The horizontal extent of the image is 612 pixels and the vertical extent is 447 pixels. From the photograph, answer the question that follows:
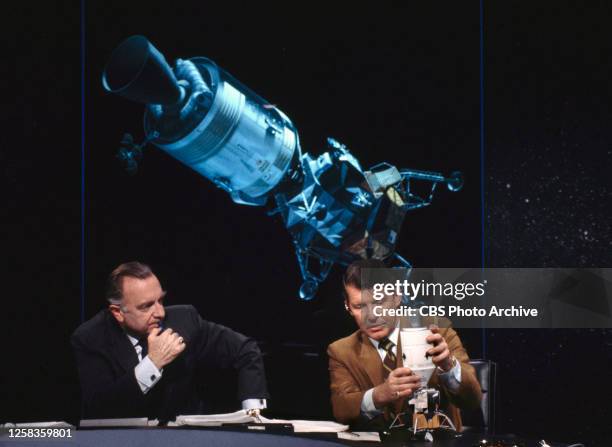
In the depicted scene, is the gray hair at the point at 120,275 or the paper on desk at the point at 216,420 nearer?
the paper on desk at the point at 216,420

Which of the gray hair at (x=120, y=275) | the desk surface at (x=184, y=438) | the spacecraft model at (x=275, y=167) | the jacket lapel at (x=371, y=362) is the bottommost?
the desk surface at (x=184, y=438)

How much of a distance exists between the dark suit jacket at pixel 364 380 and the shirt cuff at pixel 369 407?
0.02 meters

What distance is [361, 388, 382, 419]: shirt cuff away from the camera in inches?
118

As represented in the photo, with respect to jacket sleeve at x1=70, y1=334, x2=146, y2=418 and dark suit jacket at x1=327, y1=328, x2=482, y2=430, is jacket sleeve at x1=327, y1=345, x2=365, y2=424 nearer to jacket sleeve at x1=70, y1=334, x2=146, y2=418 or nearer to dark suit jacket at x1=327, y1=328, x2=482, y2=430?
dark suit jacket at x1=327, y1=328, x2=482, y2=430

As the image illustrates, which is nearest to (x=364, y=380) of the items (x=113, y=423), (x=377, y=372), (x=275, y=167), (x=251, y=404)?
(x=377, y=372)

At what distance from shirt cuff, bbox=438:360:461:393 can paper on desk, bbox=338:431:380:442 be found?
34 centimetres

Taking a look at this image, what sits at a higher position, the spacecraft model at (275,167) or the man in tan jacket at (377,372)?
the spacecraft model at (275,167)

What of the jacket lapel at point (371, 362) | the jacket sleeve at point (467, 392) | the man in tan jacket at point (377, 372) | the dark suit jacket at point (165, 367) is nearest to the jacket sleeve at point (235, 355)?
the dark suit jacket at point (165, 367)

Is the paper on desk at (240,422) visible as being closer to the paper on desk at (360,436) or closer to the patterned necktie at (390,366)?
the paper on desk at (360,436)

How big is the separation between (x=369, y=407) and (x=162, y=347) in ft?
3.60

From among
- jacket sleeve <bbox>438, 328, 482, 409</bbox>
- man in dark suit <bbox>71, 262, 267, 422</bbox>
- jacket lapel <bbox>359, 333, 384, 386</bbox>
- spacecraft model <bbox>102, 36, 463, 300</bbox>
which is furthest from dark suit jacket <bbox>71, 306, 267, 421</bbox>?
jacket sleeve <bbox>438, 328, 482, 409</bbox>

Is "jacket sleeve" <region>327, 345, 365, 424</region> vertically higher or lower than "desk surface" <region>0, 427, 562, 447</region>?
higher

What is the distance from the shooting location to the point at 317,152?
421 centimetres

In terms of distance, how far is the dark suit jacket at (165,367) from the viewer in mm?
3568
